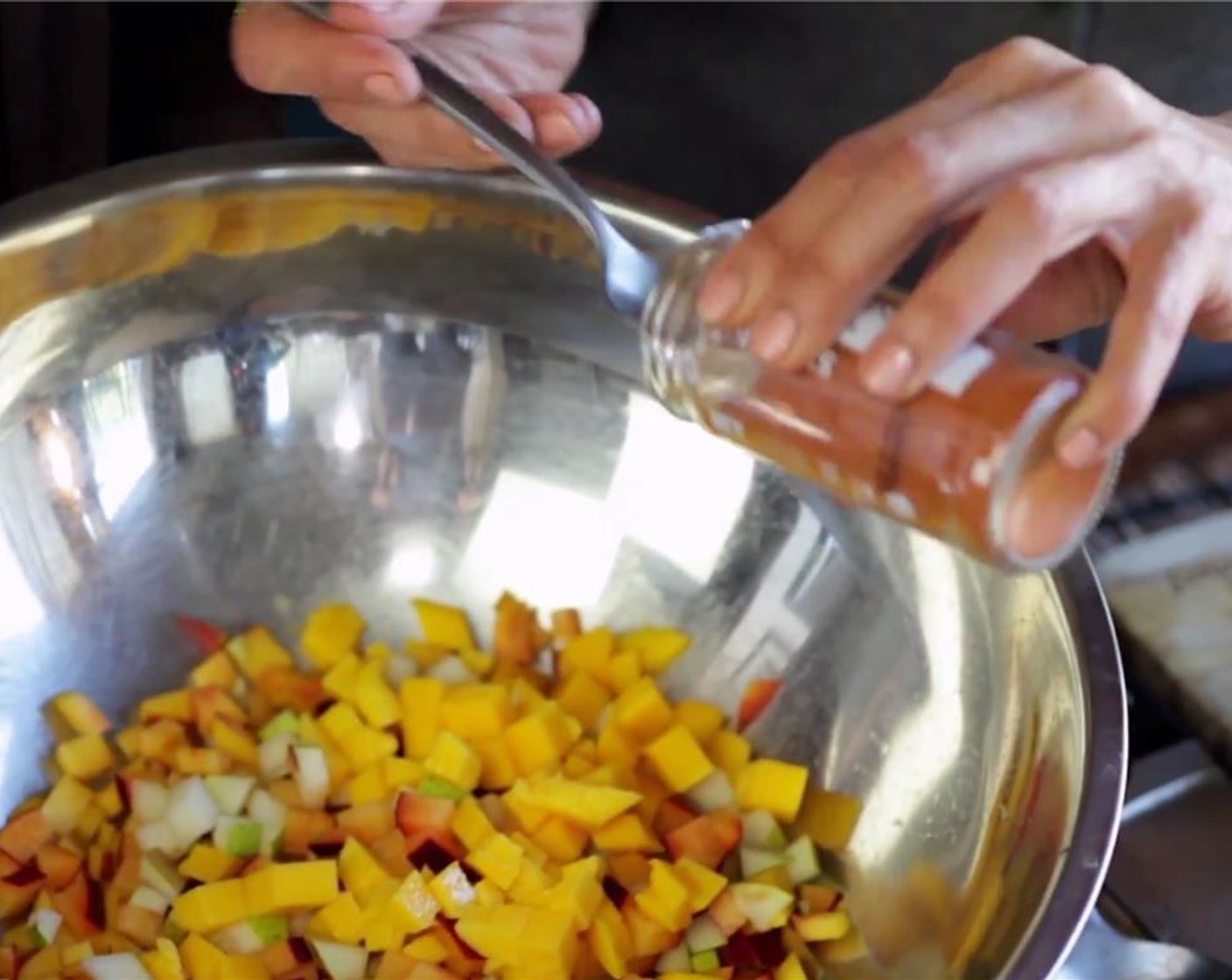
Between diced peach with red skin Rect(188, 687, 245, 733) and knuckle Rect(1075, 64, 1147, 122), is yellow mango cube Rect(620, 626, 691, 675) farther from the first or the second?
knuckle Rect(1075, 64, 1147, 122)

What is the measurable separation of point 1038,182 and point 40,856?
0.57 meters

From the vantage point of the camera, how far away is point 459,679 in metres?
0.85

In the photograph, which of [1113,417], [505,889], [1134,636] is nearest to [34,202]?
[505,889]

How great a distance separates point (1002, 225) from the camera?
515mm

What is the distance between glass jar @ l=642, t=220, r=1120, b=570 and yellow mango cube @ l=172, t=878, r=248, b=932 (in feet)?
1.18

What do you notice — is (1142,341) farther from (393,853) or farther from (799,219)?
(393,853)

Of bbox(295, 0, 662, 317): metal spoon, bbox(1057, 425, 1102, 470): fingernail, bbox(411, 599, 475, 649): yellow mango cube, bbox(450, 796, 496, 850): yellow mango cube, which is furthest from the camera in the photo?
bbox(411, 599, 475, 649): yellow mango cube

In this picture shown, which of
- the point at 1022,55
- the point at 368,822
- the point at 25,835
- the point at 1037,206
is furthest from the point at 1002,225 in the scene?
the point at 25,835

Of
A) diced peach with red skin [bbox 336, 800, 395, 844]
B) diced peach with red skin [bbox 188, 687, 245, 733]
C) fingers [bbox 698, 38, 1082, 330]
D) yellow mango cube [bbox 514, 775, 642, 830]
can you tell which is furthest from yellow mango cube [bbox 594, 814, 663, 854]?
fingers [bbox 698, 38, 1082, 330]

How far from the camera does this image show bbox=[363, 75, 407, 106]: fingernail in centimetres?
69

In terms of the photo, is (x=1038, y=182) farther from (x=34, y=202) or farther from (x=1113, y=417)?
(x=34, y=202)

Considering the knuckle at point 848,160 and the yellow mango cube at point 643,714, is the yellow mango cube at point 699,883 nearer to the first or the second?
the yellow mango cube at point 643,714

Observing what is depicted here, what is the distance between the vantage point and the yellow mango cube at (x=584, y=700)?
2.75 feet

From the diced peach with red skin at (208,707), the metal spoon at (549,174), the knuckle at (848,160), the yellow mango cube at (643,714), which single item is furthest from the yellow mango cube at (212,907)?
the knuckle at (848,160)
